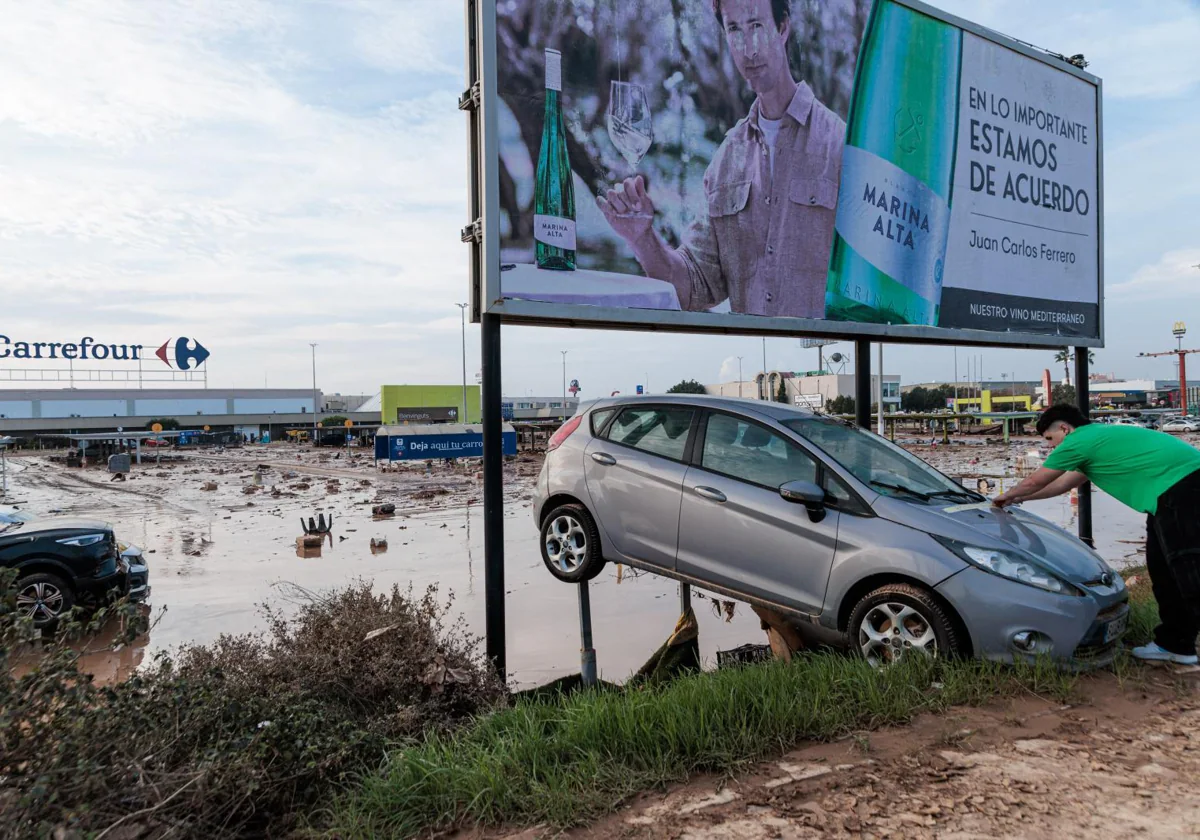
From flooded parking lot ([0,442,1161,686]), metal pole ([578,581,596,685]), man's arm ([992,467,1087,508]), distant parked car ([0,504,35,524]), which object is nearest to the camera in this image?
man's arm ([992,467,1087,508])

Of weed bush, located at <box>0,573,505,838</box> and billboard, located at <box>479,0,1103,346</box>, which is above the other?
billboard, located at <box>479,0,1103,346</box>

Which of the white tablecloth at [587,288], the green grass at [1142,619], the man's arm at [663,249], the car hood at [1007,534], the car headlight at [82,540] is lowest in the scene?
the green grass at [1142,619]

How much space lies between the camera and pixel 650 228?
21.8 feet

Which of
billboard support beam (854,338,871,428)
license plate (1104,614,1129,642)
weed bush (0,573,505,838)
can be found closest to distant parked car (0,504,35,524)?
weed bush (0,573,505,838)

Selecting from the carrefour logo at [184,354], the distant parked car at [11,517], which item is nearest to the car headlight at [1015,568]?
the distant parked car at [11,517]

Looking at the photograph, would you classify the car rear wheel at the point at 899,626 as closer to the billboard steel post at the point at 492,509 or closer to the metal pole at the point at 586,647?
the metal pole at the point at 586,647

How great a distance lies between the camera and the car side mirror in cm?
492

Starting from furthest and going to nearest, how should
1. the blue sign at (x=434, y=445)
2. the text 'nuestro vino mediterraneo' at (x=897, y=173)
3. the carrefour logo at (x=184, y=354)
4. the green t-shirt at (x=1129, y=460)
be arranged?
the carrefour logo at (x=184, y=354) → the blue sign at (x=434, y=445) → the text 'nuestro vino mediterraneo' at (x=897, y=173) → the green t-shirt at (x=1129, y=460)

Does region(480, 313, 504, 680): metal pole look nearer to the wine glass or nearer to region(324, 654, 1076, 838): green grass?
region(324, 654, 1076, 838): green grass

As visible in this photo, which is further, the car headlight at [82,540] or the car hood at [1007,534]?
the car headlight at [82,540]

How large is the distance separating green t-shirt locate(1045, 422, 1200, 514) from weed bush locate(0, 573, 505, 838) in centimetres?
417

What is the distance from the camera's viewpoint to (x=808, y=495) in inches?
193

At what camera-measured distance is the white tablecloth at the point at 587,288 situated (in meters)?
5.96

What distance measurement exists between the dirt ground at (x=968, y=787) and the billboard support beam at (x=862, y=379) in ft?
15.4
